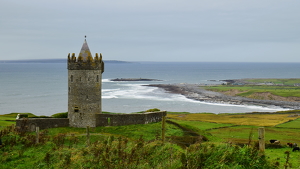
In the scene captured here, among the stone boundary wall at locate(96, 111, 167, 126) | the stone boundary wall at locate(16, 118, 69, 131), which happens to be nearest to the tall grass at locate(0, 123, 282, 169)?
the stone boundary wall at locate(16, 118, 69, 131)

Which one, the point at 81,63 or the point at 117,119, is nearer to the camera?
the point at 81,63

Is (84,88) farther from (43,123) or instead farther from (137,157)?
(137,157)

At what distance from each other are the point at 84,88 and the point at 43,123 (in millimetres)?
4994

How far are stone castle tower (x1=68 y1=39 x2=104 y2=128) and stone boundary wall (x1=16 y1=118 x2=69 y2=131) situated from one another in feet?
3.39

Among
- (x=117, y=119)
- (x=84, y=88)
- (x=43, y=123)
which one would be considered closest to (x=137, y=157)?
(x=117, y=119)

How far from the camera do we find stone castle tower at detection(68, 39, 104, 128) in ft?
98.2

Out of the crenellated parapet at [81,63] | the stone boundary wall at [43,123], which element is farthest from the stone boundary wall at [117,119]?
the crenellated parapet at [81,63]

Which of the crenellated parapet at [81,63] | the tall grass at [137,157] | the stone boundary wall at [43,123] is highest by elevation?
the crenellated parapet at [81,63]

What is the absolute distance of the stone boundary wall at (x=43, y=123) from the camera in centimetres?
2882

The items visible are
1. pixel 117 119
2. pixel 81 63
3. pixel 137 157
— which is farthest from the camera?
pixel 117 119

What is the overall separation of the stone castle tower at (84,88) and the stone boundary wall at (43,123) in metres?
1.03

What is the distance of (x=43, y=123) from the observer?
29922 mm

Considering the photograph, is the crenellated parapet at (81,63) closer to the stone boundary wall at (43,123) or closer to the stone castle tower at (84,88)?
the stone castle tower at (84,88)

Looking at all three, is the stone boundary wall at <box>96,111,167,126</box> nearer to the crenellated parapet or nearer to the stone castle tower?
the stone castle tower
